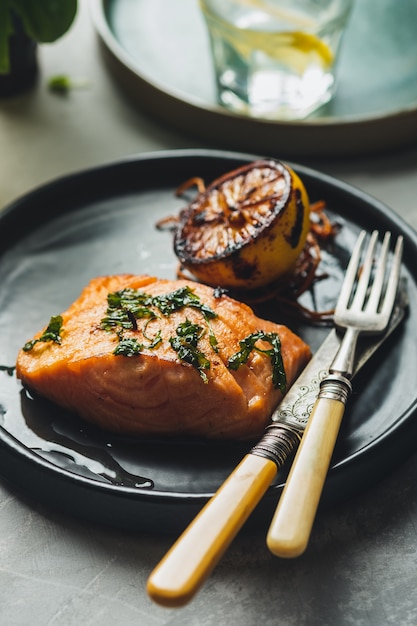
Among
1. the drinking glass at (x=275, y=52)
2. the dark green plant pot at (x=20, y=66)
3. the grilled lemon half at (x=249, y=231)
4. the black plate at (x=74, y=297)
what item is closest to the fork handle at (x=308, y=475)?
the black plate at (x=74, y=297)

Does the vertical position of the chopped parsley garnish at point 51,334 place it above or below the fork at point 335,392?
below

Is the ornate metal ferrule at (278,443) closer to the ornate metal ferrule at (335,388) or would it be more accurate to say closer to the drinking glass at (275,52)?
the ornate metal ferrule at (335,388)

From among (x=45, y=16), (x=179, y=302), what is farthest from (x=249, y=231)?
(x=45, y=16)

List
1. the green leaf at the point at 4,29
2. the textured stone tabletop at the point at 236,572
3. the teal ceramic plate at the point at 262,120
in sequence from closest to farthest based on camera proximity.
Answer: the textured stone tabletop at the point at 236,572 < the green leaf at the point at 4,29 < the teal ceramic plate at the point at 262,120

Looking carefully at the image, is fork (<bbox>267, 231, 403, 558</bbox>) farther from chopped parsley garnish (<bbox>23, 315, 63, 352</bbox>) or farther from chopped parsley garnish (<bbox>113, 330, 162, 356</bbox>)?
chopped parsley garnish (<bbox>23, 315, 63, 352</bbox>)

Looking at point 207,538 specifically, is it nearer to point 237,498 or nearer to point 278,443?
point 237,498

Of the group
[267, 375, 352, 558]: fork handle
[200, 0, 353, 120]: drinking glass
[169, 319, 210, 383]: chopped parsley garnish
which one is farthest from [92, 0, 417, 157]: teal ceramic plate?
[267, 375, 352, 558]: fork handle

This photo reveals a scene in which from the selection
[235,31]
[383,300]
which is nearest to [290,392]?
[383,300]

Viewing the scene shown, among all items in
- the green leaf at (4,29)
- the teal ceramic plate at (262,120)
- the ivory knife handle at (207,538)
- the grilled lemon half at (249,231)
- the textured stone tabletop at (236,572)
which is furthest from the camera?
the teal ceramic plate at (262,120)
